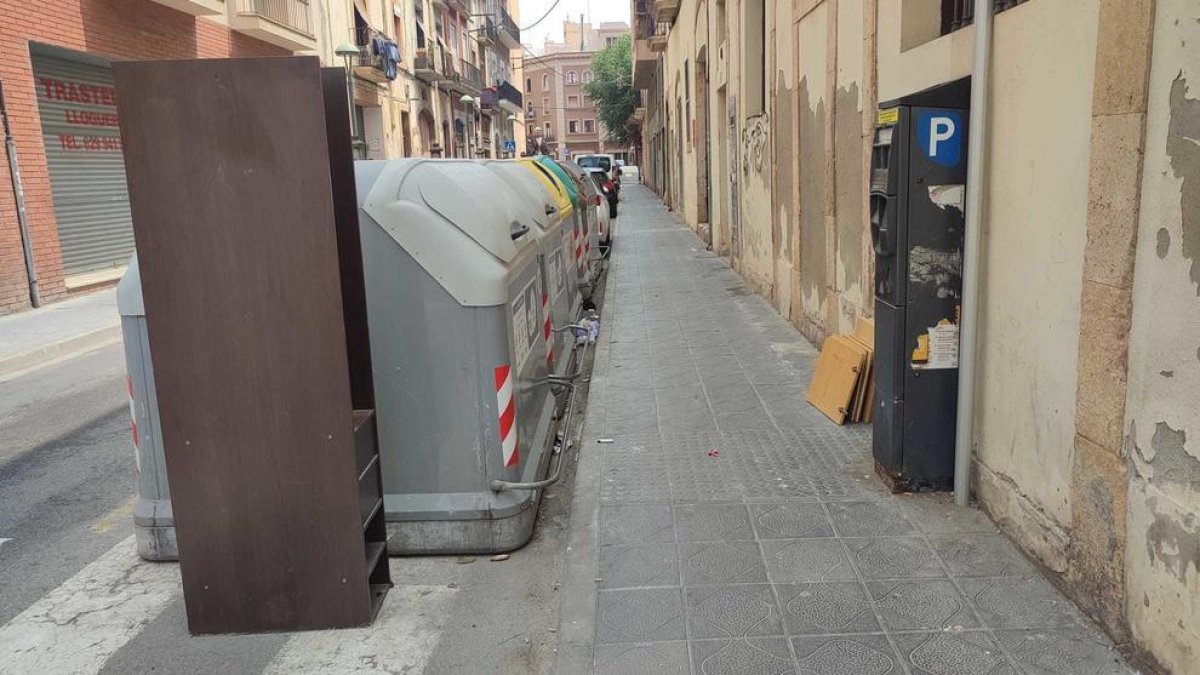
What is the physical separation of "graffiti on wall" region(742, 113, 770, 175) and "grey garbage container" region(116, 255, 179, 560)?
25.4ft

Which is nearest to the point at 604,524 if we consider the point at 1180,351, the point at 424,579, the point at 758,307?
the point at 424,579

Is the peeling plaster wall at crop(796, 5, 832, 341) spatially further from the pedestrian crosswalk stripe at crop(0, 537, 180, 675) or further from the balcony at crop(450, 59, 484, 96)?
the balcony at crop(450, 59, 484, 96)

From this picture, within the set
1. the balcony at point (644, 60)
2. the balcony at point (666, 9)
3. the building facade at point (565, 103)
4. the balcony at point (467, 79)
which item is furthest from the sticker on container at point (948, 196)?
the building facade at point (565, 103)

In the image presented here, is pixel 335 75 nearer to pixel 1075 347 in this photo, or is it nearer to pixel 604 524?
pixel 604 524

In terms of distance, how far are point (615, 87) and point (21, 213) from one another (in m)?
52.2

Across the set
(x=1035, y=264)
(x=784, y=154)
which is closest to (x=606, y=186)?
(x=784, y=154)

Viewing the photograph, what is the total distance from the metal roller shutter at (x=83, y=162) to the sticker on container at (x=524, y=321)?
10945 mm

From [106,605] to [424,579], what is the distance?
1.34 m

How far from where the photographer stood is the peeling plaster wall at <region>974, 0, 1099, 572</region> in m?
3.30

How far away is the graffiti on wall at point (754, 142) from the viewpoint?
10578mm

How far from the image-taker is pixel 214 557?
338cm

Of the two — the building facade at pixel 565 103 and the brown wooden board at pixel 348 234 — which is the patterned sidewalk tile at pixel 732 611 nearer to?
the brown wooden board at pixel 348 234

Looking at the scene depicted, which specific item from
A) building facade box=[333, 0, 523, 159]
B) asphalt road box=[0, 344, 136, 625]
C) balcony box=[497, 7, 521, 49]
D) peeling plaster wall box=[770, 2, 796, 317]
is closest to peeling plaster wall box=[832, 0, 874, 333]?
peeling plaster wall box=[770, 2, 796, 317]

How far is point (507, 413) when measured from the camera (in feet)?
13.7
